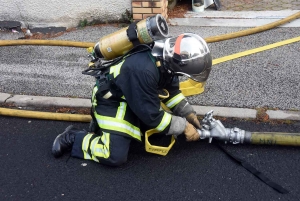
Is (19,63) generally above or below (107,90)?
below

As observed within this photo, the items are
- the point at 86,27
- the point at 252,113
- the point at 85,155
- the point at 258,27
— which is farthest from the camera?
the point at 86,27

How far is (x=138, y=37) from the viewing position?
3.15 metres

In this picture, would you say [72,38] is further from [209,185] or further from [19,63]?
[209,185]

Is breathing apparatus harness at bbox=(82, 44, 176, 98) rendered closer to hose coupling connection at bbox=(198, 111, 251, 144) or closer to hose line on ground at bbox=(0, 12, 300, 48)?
hose coupling connection at bbox=(198, 111, 251, 144)

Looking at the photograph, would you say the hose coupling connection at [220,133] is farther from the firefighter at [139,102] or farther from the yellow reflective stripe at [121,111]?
the yellow reflective stripe at [121,111]

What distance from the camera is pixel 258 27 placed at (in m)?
5.47

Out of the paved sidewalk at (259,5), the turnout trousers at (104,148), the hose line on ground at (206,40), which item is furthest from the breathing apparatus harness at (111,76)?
the paved sidewalk at (259,5)

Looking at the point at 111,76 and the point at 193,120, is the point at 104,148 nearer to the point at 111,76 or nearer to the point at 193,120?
the point at 111,76

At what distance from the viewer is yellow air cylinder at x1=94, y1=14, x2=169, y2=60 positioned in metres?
3.08

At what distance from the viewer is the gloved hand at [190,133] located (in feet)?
10.4

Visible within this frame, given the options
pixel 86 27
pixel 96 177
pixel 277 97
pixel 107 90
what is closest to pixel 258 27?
pixel 277 97

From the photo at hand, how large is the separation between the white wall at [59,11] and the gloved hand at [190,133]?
327 centimetres

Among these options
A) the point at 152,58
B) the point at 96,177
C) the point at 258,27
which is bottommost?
the point at 96,177

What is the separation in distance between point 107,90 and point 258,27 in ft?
10.7
